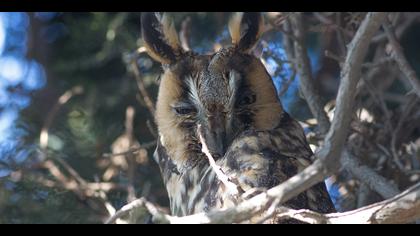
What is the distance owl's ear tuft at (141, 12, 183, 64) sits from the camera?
258 cm

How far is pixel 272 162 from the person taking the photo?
7.50ft

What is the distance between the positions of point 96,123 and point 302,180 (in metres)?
2.02

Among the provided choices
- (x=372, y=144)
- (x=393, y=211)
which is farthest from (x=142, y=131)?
(x=393, y=211)

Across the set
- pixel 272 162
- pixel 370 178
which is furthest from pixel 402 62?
pixel 272 162

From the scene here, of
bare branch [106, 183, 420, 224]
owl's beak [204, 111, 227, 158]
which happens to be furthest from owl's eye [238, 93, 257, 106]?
bare branch [106, 183, 420, 224]

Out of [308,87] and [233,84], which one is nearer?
[233,84]

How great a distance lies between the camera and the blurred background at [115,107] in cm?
299

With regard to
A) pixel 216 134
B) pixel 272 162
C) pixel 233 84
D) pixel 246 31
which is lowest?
pixel 272 162

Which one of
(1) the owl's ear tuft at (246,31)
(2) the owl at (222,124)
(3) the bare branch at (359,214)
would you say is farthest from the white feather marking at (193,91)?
(3) the bare branch at (359,214)

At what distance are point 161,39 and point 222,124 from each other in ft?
1.37

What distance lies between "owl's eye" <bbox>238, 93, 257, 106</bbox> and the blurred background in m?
0.46

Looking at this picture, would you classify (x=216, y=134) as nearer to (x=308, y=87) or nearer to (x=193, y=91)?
(x=193, y=91)

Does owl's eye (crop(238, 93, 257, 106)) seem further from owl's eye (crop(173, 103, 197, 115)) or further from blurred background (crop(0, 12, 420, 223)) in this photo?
blurred background (crop(0, 12, 420, 223))

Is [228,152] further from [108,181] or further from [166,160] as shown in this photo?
[108,181]
